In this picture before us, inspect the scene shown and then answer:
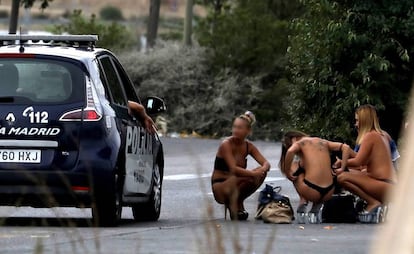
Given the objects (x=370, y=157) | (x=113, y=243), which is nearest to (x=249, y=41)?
(x=370, y=157)

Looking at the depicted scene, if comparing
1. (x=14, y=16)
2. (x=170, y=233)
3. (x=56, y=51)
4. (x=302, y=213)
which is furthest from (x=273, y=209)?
(x=14, y=16)

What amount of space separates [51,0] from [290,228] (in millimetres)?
24321

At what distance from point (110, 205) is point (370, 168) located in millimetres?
2786

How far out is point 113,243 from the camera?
30.8 feet

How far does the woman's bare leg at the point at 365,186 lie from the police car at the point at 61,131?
2225 millimetres

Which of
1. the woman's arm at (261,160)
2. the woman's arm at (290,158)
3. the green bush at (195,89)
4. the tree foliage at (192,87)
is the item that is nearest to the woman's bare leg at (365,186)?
the woman's arm at (290,158)

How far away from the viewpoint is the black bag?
12.5 m

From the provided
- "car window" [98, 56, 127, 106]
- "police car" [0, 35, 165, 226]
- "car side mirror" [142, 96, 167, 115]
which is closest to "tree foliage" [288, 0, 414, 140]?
"car side mirror" [142, 96, 167, 115]

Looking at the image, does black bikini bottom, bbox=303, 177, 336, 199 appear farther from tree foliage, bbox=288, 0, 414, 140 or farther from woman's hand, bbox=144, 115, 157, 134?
tree foliage, bbox=288, 0, 414, 140

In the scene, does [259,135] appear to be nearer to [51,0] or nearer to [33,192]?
[51,0]

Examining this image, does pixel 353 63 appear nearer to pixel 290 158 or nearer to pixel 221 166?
pixel 290 158

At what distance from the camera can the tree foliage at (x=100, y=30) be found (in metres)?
38.9

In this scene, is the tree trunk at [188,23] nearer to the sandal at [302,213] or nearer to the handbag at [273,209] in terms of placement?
the handbag at [273,209]

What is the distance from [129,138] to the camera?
37.7 feet
